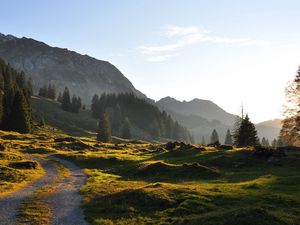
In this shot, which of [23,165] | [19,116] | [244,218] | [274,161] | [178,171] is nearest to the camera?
[244,218]

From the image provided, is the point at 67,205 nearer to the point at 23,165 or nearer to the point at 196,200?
the point at 196,200

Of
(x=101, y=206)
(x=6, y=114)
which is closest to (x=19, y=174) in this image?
(x=101, y=206)

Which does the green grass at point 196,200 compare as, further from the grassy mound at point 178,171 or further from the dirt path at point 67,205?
the dirt path at point 67,205

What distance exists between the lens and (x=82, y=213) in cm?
2538

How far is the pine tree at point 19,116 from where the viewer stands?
122 m

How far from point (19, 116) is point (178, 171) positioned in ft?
296

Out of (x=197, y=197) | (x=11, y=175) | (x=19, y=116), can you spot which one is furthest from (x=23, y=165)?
(x=19, y=116)

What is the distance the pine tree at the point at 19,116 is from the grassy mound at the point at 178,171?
82.0m

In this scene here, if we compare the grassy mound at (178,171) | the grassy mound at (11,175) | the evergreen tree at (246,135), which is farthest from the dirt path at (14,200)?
the evergreen tree at (246,135)

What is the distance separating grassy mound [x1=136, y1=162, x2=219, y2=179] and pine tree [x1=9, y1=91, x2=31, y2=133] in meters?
82.0

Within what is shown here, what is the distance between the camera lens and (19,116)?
124500 millimetres

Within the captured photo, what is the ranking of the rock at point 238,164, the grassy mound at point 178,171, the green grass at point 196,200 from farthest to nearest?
1. the rock at point 238,164
2. the grassy mound at point 178,171
3. the green grass at point 196,200

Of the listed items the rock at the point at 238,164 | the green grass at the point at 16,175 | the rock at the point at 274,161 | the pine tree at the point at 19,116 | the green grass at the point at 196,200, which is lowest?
the green grass at the point at 16,175

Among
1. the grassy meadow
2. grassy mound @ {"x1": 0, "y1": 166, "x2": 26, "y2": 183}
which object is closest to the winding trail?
the grassy meadow
